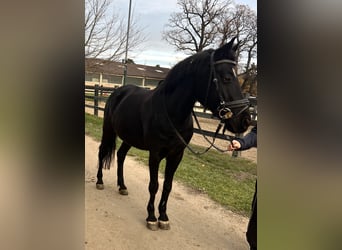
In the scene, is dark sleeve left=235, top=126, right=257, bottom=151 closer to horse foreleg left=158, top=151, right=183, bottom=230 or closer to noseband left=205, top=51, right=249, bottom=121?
noseband left=205, top=51, right=249, bottom=121

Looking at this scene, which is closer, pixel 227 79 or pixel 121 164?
pixel 227 79

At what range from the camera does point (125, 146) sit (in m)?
1.98

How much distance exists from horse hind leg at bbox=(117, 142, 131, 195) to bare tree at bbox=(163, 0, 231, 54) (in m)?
0.81

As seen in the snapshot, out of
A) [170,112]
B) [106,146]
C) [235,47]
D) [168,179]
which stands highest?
[235,47]

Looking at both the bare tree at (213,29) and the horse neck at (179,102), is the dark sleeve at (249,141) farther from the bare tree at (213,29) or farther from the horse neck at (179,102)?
the horse neck at (179,102)

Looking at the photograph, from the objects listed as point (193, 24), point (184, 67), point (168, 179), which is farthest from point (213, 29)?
point (168, 179)

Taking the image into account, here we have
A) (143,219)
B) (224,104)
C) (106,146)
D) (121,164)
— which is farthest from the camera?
(121,164)

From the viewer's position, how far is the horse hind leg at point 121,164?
4.75 feet

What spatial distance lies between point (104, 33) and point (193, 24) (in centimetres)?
26

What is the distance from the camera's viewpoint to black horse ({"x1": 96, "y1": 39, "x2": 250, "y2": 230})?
1.05m

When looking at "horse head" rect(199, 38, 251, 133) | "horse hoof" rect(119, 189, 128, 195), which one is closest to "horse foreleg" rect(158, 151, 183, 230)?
"horse hoof" rect(119, 189, 128, 195)

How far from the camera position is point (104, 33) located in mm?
757

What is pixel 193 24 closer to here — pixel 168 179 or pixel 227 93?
pixel 227 93
